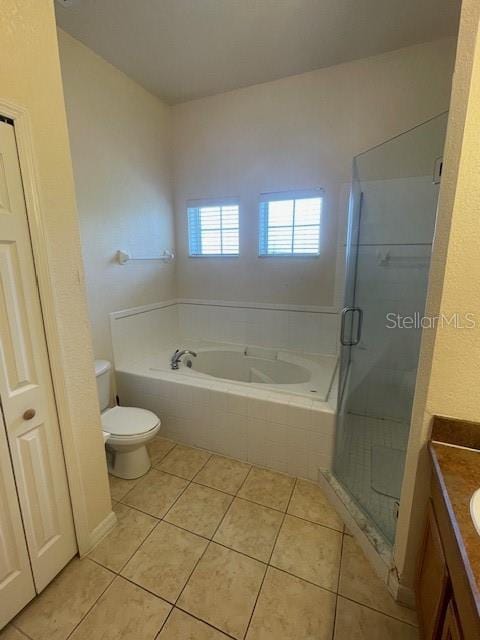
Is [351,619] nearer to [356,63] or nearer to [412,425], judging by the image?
[412,425]

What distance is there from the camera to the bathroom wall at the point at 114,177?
207cm

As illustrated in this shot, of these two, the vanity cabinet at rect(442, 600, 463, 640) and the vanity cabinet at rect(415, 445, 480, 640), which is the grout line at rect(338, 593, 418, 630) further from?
the vanity cabinet at rect(442, 600, 463, 640)

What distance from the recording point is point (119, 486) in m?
1.88

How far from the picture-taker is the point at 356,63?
7.37 ft

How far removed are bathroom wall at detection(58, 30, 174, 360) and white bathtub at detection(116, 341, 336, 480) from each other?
46 centimetres

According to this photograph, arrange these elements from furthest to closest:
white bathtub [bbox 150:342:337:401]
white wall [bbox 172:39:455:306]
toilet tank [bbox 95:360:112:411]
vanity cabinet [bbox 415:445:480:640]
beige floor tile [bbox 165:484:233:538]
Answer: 1. white bathtub [bbox 150:342:337:401]
2. white wall [bbox 172:39:455:306]
3. toilet tank [bbox 95:360:112:411]
4. beige floor tile [bbox 165:484:233:538]
5. vanity cabinet [bbox 415:445:480:640]

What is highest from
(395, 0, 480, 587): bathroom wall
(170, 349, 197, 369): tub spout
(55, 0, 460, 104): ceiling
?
(55, 0, 460, 104): ceiling

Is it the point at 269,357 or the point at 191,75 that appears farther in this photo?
the point at 269,357

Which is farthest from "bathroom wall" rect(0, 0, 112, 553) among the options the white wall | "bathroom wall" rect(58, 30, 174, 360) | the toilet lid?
the white wall

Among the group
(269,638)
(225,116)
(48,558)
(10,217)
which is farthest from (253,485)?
(225,116)

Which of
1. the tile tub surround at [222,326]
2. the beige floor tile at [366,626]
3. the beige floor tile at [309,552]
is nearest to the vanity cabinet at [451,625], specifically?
the beige floor tile at [366,626]

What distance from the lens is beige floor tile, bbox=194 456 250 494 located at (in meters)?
1.88

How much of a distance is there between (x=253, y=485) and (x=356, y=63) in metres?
3.21

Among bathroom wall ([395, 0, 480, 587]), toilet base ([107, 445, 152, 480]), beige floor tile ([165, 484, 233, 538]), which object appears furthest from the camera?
toilet base ([107, 445, 152, 480])
